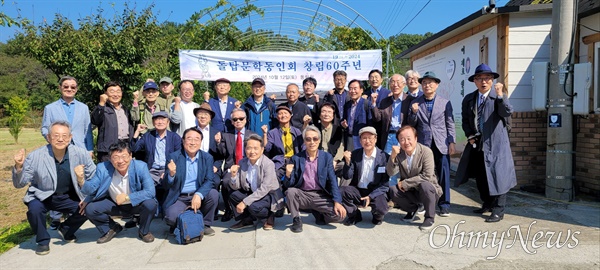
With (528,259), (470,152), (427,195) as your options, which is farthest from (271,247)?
(470,152)

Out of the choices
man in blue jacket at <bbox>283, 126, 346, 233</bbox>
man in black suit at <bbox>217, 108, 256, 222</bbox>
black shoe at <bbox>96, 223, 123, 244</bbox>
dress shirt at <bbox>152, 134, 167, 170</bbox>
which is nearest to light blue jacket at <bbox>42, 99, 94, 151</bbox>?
dress shirt at <bbox>152, 134, 167, 170</bbox>

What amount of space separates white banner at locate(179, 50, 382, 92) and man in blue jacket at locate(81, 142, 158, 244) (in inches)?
164

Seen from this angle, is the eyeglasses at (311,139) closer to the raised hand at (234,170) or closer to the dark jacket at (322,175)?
the dark jacket at (322,175)

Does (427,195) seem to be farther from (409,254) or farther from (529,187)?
(529,187)

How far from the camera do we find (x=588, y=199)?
5785 mm

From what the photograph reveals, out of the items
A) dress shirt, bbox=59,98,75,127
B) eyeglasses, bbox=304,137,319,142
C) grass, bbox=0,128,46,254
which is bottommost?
grass, bbox=0,128,46,254

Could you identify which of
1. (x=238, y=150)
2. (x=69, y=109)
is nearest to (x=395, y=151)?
(x=238, y=150)

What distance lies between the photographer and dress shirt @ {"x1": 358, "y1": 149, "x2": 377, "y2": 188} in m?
4.64

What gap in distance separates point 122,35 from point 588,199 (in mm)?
8127

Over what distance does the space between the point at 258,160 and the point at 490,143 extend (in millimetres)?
2756

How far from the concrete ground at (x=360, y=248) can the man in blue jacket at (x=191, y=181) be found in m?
0.34

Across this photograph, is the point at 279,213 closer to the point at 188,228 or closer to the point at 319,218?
the point at 319,218

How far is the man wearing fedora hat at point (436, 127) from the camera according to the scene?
4961mm

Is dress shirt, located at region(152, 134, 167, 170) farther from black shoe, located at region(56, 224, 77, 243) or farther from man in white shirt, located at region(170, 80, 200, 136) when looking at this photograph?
black shoe, located at region(56, 224, 77, 243)
